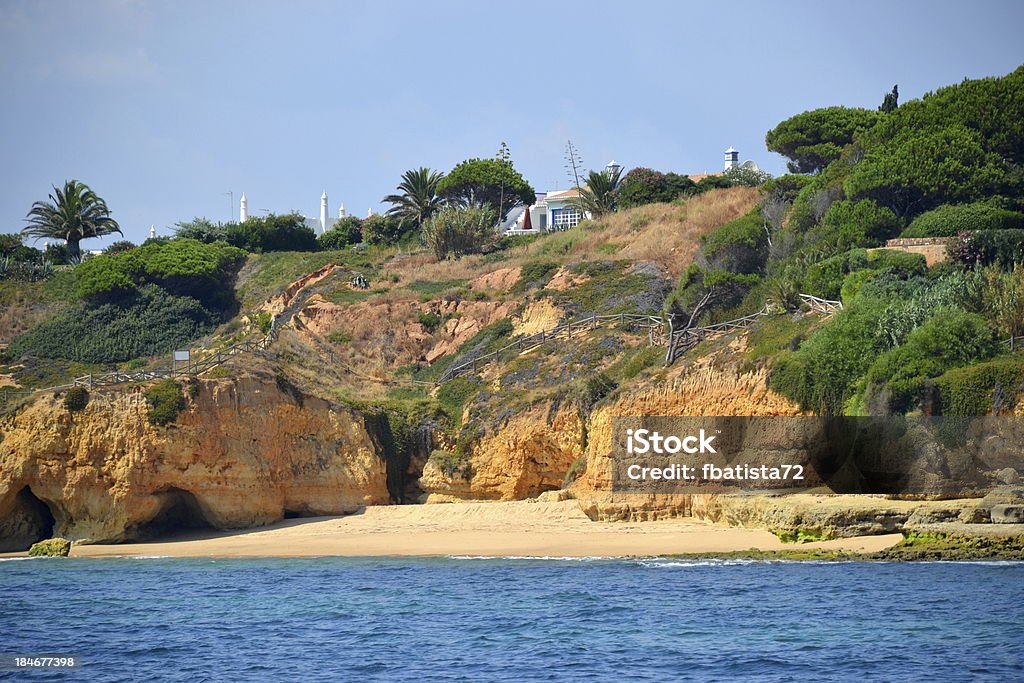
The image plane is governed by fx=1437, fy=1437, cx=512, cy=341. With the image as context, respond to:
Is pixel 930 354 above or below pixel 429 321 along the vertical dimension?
Result: below

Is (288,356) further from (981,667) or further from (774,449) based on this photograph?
(981,667)

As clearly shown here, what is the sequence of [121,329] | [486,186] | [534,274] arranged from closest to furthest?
[534,274] → [121,329] → [486,186]

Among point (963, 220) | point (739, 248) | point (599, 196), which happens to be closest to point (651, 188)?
point (599, 196)

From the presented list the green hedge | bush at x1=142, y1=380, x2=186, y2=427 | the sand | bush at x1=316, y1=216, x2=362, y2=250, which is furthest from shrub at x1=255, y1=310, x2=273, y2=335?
the green hedge

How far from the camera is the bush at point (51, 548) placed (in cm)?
4322

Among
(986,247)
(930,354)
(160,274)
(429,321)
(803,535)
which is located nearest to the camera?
(803,535)

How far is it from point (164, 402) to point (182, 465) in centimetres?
205

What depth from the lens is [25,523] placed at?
149 ft

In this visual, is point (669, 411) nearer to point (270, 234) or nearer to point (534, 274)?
point (534, 274)

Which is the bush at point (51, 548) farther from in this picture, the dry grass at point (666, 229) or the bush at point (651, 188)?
the bush at point (651, 188)

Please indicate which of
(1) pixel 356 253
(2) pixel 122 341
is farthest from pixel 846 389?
(1) pixel 356 253

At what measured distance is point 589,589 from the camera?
110 ft

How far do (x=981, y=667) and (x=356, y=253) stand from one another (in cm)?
5819

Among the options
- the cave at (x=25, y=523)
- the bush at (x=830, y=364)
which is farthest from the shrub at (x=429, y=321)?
the bush at (x=830, y=364)
